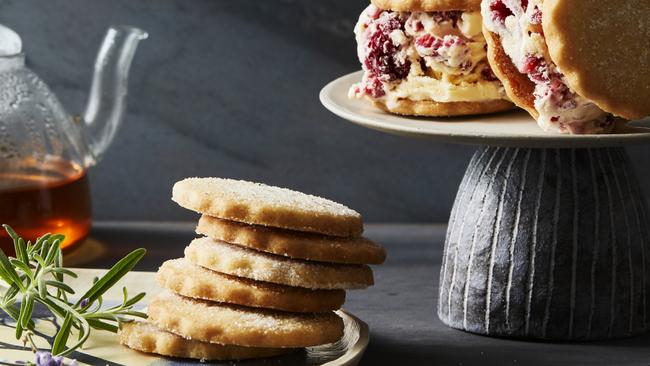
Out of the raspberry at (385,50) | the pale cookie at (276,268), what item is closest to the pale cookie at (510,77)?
the raspberry at (385,50)

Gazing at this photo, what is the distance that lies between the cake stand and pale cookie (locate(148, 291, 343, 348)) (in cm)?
20

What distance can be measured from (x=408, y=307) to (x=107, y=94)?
1.64ft

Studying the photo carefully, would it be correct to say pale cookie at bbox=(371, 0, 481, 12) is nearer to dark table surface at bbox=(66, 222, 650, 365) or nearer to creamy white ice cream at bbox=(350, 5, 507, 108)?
creamy white ice cream at bbox=(350, 5, 507, 108)

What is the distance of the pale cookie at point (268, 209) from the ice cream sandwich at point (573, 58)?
196 millimetres

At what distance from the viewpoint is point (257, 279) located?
1089 millimetres

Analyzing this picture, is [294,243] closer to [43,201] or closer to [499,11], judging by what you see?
[499,11]

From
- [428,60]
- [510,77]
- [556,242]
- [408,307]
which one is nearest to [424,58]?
[428,60]

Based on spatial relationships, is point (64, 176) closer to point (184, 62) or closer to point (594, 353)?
point (184, 62)

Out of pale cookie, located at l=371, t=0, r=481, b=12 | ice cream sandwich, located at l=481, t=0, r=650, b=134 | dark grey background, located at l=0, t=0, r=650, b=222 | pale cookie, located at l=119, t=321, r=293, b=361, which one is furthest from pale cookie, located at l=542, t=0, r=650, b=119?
dark grey background, located at l=0, t=0, r=650, b=222

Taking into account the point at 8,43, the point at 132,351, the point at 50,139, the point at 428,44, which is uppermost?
the point at 428,44

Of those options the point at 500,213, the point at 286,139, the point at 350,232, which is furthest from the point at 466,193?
the point at 286,139

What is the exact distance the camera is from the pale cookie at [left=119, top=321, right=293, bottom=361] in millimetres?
1098

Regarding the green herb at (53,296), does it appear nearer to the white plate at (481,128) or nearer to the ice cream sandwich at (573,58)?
the white plate at (481,128)

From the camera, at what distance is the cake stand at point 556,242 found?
1210 millimetres
